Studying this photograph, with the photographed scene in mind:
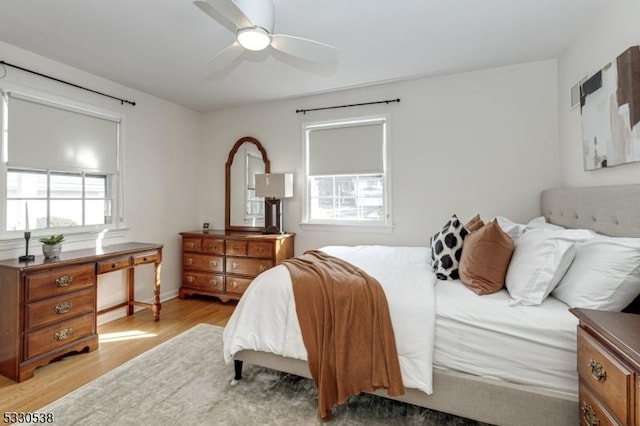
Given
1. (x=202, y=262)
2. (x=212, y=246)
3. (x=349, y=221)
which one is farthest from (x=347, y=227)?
(x=202, y=262)

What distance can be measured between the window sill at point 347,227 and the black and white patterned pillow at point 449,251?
1.31 m

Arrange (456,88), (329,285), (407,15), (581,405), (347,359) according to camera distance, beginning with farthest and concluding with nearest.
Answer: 1. (456,88)
2. (407,15)
3. (329,285)
4. (347,359)
5. (581,405)

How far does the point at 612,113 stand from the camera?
6.61 ft

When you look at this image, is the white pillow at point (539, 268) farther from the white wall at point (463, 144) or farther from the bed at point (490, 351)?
the white wall at point (463, 144)

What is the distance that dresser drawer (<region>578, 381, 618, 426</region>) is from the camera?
107 centimetres

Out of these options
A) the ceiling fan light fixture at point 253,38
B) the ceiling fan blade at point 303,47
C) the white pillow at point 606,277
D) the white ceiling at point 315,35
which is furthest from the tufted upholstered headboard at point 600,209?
the ceiling fan light fixture at point 253,38

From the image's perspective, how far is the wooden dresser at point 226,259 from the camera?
365cm

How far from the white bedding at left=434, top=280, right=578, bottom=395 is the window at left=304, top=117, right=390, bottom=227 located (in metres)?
2.02

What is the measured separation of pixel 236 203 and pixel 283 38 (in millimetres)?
2750

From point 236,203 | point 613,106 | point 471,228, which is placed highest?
point 613,106

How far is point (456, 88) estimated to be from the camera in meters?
3.28

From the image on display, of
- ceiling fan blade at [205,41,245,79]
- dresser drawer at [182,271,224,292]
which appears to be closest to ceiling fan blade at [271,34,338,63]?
ceiling fan blade at [205,41,245,79]

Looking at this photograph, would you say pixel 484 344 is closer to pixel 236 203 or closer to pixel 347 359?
pixel 347 359

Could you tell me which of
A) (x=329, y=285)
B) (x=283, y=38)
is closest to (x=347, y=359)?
(x=329, y=285)
